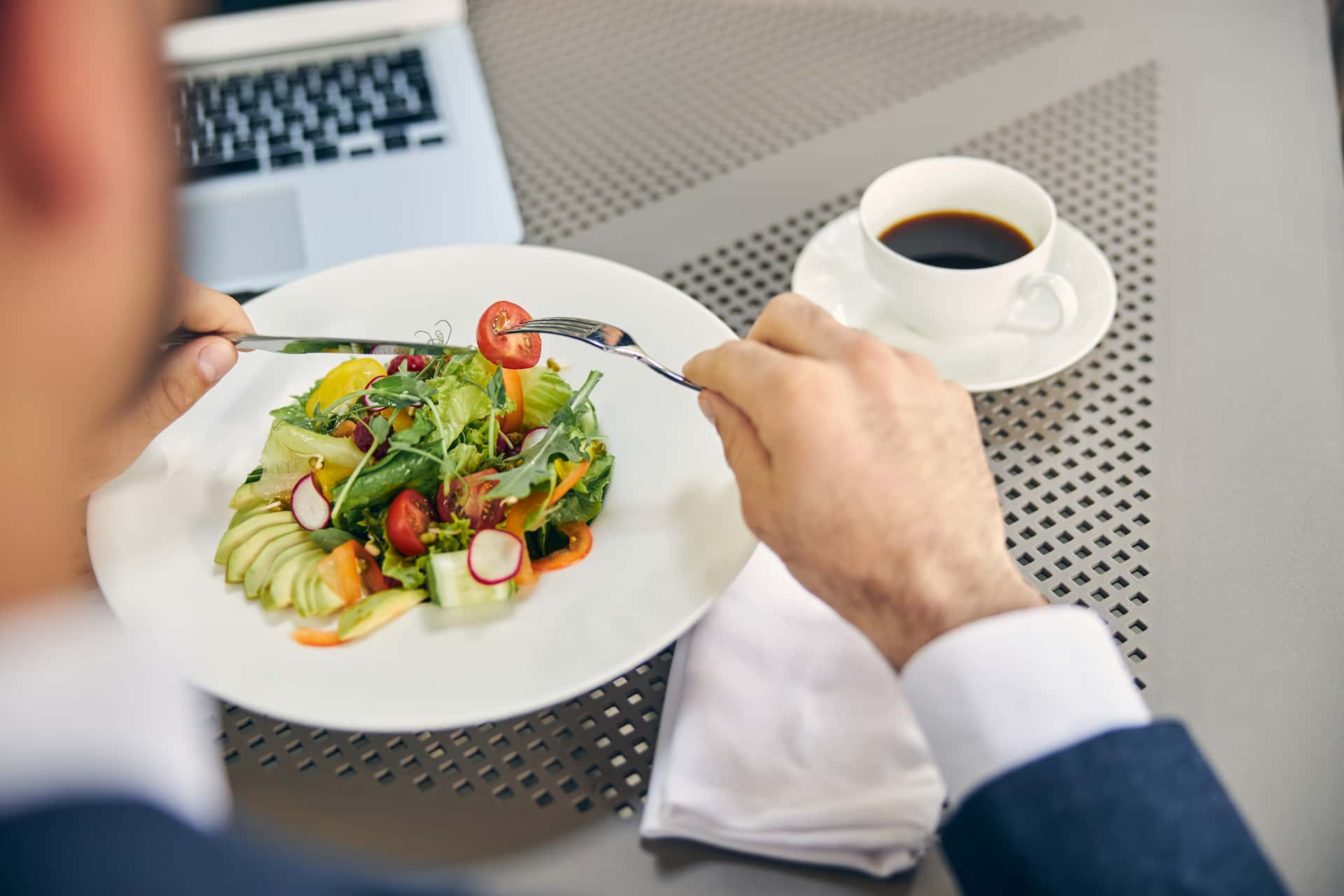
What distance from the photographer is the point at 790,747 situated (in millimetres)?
783

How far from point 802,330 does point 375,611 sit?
0.44 meters

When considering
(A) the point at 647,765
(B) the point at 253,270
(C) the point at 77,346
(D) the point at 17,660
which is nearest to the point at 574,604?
(A) the point at 647,765

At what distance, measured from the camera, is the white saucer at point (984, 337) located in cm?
109

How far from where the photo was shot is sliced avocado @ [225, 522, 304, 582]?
85cm

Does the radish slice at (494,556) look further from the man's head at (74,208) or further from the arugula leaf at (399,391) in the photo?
the man's head at (74,208)

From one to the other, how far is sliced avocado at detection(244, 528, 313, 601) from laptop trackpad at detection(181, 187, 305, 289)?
1.61 ft

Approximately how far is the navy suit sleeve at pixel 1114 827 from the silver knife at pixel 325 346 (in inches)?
26.6

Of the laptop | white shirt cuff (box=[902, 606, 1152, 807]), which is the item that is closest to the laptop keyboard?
the laptop

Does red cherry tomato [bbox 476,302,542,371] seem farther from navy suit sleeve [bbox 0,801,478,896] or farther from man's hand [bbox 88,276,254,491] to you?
navy suit sleeve [bbox 0,801,478,896]

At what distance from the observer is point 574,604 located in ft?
2.72

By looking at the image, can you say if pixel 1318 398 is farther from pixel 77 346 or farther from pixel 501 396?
pixel 77 346

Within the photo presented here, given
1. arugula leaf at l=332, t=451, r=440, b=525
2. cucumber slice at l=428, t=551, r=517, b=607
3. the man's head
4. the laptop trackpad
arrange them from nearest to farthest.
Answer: the man's head, cucumber slice at l=428, t=551, r=517, b=607, arugula leaf at l=332, t=451, r=440, b=525, the laptop trackpad

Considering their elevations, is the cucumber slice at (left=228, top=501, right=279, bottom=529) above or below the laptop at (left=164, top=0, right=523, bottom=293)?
below

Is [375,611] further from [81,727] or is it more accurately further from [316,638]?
[81,727]
